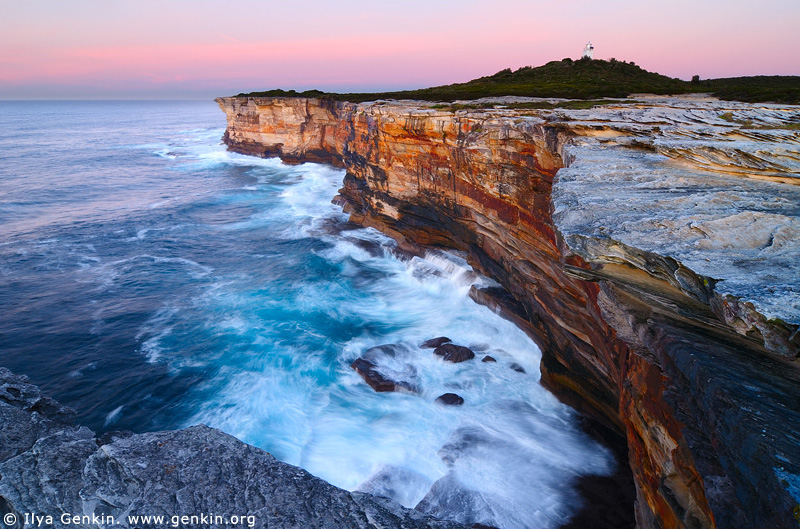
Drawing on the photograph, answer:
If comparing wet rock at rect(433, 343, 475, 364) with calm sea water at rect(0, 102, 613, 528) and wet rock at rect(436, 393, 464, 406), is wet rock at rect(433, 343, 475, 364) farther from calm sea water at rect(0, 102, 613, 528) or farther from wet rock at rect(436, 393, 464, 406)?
wet rock at rect(436, 393, 464, 406)

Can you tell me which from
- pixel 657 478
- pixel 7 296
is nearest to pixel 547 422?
pixel 657 478

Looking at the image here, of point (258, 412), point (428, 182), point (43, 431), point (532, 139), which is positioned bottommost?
point (258, 412)

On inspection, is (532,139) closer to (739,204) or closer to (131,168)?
(739,204)

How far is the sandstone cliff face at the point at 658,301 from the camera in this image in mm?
3553

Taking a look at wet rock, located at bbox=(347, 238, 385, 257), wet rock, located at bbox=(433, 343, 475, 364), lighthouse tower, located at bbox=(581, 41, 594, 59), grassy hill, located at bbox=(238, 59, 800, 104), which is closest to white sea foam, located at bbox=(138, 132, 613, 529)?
wet rock, located at bbox=(433, 343, 475, 364)

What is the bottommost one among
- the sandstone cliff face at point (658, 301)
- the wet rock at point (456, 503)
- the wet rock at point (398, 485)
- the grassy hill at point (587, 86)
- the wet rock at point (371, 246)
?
the wet rock at point (398, 485)

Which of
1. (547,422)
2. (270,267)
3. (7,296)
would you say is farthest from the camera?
(270,267)

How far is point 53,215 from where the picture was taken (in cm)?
3484

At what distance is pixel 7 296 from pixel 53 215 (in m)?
16.6

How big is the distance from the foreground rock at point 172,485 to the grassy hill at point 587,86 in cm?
2636

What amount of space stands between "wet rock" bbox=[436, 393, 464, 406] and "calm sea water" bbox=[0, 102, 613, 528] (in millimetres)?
283

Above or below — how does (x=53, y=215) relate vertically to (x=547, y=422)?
above

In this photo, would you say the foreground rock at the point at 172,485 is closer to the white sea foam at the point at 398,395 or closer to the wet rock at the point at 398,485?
the wet rock at the point at 398,485

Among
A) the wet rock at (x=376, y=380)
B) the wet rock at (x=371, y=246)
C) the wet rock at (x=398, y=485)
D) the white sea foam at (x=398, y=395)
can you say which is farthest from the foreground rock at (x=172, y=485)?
the wet rock at (x=371, y=246)
